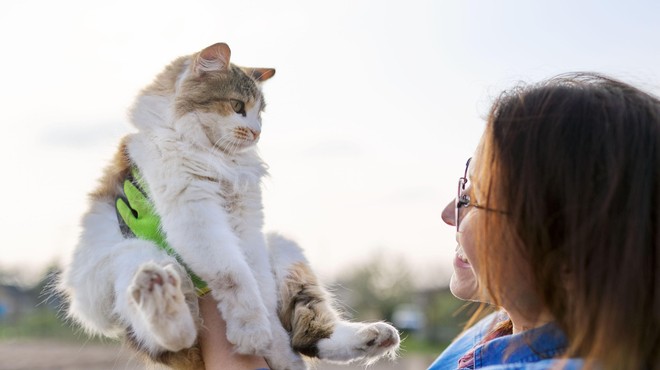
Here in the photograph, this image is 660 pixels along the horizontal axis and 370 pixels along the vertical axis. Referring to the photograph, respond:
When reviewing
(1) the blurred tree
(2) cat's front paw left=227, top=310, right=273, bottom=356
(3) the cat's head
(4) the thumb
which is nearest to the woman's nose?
(2) cat's front paw left=227, top=310, right=273, bottom=356

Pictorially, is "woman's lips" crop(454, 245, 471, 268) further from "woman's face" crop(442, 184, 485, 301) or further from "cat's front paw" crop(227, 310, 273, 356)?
"cat's front paw" crop(227, 310, 273, 356)

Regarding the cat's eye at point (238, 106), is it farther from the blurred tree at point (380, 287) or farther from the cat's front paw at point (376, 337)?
the blurred tree at point (380, 287)

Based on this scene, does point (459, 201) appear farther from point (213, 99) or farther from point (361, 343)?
point (213, 99)

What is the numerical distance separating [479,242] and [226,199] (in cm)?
88

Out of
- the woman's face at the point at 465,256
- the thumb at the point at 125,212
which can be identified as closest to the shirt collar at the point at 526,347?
the woman's face at the point at 465,256

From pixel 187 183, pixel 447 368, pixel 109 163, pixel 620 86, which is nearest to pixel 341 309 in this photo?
pixel 447 368

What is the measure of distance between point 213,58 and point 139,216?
0.67 meters

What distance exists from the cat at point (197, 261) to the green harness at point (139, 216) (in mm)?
20

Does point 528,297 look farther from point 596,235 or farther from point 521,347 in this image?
point 596,235

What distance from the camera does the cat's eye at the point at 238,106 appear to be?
7.84 feet

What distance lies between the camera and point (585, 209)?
1.32 meters

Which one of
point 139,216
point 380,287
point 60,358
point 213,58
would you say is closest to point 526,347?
point 139,216

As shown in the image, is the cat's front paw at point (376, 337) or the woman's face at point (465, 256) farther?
the cat's front paw at point (376, 337)

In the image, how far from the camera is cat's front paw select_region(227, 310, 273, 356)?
5.85 feet
